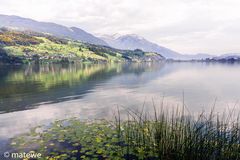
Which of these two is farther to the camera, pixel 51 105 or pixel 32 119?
pixel 51 105

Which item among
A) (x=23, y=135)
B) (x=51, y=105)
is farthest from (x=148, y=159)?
(x=51, y=105)

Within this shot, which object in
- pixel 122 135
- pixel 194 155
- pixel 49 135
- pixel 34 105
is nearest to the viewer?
pixel 194 155

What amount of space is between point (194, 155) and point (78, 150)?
779 cm

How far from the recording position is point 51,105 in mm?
30156

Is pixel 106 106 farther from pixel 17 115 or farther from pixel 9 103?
pixel 9 103

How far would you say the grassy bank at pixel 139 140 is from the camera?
10016 mm

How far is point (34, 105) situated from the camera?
98.7 ft

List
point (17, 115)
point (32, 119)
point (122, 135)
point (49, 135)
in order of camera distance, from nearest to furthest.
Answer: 1. point (122, 135)
2. point (49, 135)
3. point (32, 119)
4. point (17, 115)

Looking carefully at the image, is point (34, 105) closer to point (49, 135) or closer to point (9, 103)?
point (9, 103)

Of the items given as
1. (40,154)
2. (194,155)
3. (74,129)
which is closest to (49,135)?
(74,129)

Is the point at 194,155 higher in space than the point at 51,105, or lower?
higher

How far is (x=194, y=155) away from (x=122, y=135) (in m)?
7.40

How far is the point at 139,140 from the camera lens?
1234 centimetres

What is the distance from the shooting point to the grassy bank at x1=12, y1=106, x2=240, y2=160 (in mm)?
10016
